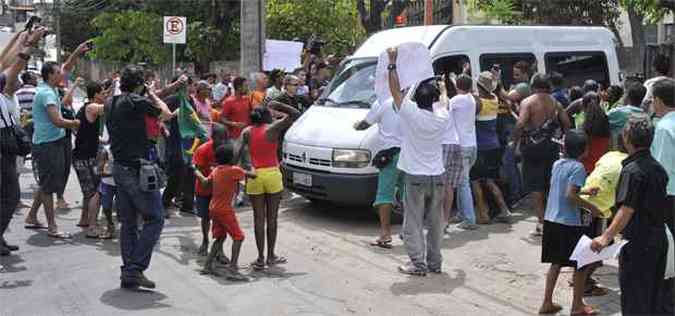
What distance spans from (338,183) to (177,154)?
2415mm

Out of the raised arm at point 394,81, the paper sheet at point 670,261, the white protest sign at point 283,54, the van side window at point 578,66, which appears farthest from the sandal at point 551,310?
the white protest sign at point 283,54

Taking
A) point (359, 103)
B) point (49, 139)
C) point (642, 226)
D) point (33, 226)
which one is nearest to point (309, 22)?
point (359, 103)

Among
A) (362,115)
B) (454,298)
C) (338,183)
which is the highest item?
(362,115)

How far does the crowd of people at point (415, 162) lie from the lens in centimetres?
498

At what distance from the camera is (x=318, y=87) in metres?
12.8

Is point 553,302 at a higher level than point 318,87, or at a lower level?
lower

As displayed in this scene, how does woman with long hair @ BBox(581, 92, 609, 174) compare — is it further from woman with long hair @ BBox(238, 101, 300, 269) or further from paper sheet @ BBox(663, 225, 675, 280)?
woman with long hair @ BBox(238, 101, 300, 269)

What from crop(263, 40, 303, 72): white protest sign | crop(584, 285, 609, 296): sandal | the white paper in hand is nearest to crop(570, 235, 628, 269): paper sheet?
crop(584, 285, 609, 296): sandal

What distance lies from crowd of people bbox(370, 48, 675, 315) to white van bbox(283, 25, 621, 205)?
518 millimetres

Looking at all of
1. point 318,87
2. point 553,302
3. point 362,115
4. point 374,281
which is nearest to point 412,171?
point 374,281

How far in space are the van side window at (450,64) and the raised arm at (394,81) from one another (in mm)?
2650

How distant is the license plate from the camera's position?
926 centimetres

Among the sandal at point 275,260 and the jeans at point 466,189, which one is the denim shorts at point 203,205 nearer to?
the sandal at point 275,260

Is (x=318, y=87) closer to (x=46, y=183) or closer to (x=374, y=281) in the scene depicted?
(x=46, y=183)
